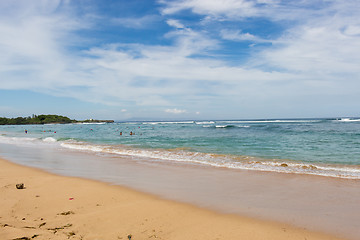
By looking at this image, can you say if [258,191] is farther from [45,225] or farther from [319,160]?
[319,160]

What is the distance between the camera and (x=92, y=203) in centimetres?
541

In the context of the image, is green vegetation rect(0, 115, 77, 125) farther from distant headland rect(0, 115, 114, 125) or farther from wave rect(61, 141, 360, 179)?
wave rect(61, 141, 360, 179)

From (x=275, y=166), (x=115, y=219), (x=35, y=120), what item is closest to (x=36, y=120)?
(x=35, y=120)

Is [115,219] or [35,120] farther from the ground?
[35,120]

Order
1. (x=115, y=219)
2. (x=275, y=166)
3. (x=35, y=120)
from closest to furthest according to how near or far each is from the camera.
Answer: (x=115, y=219) < (x=275, y=166) < (x=35, y=120)

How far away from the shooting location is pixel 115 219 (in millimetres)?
4480

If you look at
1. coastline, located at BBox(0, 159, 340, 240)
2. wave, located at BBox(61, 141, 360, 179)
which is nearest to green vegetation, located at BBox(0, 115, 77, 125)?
wave, located at BBox(61, 141, 360, 179)

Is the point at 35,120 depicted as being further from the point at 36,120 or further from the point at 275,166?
the point at 275,166

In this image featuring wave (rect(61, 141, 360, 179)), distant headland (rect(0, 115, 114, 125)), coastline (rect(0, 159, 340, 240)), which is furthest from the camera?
distant headland (rect(0, 115, 114, 125))

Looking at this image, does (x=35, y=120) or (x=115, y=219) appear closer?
(x=115, y=219)

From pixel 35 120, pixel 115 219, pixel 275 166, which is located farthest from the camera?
pixel 35 120

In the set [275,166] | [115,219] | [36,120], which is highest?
[36,120]

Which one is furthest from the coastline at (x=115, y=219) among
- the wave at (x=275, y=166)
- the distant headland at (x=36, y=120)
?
the distant headland at (x=36, y=120)

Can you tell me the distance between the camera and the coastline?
387 cm
